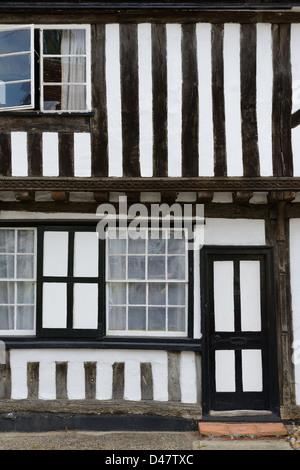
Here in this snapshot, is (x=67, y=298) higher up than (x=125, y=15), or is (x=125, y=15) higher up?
(x=125, y=15)

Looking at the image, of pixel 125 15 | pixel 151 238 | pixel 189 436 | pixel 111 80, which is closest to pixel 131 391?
pixel 189 436

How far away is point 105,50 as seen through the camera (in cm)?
557

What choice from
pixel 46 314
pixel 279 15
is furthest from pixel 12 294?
pixel 279 15

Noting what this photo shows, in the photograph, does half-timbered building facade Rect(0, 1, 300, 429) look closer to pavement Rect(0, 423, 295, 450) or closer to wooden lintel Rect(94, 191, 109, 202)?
wooden lintel Rect(94, 191, 109, 202)

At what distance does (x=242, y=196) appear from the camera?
17.9 feet

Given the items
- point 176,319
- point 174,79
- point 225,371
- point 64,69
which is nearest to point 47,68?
point 64,69

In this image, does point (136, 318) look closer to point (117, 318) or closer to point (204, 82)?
point (117, 318)

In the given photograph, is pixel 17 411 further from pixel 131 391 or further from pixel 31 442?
pixel 131 391

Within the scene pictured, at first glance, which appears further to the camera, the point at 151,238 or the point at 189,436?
the point at 151,238

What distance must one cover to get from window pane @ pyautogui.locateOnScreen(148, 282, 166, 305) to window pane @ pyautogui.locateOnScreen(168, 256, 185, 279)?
19 cm

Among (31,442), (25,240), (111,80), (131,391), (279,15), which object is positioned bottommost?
(31,442)

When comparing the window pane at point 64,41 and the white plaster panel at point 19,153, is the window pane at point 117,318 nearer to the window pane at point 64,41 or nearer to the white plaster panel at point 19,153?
the white plaster panel at point 19,153

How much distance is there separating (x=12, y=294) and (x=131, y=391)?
2076mm

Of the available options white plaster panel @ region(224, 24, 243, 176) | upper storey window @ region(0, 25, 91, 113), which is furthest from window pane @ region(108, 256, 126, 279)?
white plaster panel @ region(224, 24, 243, 176)
